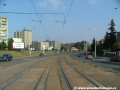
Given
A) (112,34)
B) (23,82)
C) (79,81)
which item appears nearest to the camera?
(23,82)

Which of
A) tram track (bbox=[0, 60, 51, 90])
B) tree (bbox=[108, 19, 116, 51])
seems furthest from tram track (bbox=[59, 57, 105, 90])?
tree (bbox=[108, 19, 116, 51])

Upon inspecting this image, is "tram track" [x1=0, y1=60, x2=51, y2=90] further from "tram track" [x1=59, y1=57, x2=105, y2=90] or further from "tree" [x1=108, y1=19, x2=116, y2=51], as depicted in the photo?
"tree" [x1=108, y1=19, x2=116, y2=51]

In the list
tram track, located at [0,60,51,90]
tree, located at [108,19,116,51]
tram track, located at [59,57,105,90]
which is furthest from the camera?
tree, located at [108,19,116,51]

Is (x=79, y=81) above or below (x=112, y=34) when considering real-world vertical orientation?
below

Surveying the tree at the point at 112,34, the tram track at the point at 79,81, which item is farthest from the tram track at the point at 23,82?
the tree at the point at 112,34

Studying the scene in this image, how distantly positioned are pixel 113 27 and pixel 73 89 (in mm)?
117218

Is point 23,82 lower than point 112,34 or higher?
lower

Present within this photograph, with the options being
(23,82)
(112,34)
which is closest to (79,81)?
(23,82)

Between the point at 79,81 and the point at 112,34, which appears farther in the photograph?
the point at 112,34

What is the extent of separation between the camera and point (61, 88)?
45.6ft

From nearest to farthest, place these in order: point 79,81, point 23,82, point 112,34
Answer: point 23,82 < point 79,81 < point 112,34

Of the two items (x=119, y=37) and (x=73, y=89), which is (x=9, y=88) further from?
(x=119, y=37)

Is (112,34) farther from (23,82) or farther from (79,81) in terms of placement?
(23,82)

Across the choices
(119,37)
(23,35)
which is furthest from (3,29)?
(119,37)
